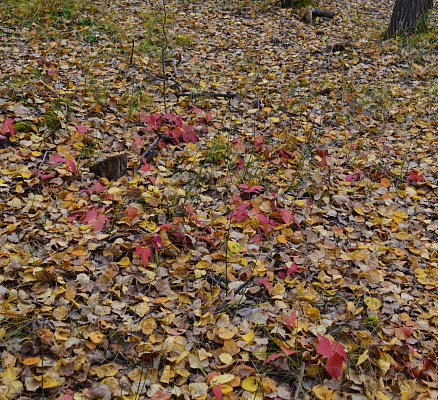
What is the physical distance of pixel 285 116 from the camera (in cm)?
451

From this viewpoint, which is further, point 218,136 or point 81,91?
point 81,91

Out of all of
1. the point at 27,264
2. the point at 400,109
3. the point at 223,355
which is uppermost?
the point at 400,109

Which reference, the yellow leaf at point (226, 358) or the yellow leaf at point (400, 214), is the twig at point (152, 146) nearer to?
the yellow leaf at point (226, 358)

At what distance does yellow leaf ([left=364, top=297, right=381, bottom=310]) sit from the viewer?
248 centimetres

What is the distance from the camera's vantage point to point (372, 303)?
98.3 inches

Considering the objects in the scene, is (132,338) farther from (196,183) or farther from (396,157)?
(396,157)

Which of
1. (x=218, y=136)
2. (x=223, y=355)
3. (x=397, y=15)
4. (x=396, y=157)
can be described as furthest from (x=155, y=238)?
(x=397, y=15)

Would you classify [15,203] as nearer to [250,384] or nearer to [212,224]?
[212,224]

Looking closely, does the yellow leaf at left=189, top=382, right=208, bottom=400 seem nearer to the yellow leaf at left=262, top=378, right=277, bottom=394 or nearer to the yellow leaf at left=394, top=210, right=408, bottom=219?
the yellow leaf at left=262, top=378, right=277, bottom=394

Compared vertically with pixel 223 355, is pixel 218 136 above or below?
above

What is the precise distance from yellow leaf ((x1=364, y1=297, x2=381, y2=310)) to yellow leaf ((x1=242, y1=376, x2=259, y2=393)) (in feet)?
3.09

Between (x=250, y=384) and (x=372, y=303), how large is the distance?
3.31 ft

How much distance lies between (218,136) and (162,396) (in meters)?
2.71

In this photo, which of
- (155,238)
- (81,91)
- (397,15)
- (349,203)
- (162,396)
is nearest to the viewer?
(162,396)
